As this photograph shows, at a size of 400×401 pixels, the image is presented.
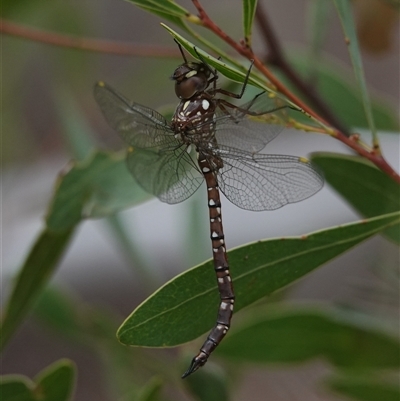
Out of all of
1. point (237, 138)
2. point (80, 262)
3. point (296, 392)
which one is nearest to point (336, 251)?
point (237, 138)

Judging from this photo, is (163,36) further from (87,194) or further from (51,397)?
(51,397)

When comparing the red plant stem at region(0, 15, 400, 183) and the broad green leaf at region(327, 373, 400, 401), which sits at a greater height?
the red plant stem at region(0, 15, 400, 183)

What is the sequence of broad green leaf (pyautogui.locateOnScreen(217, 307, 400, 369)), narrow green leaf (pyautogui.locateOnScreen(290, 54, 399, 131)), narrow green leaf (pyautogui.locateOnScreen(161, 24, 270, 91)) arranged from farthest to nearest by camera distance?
narrow green leaf (pyautogui.locateOnScreen(290, 54, 399, 131))
broad green leaf (pyautogui.locateOnScreen(217, 307, 400, 369))
narrow green leaf (pyautogui.locateOnScreen(161, 24, 270, 91))

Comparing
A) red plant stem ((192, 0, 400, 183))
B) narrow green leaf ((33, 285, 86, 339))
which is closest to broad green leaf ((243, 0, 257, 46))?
red plant stem ((192, 0, 400, 183))

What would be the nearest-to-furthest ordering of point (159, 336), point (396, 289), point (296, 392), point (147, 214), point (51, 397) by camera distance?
point (159, 336)
point (51, 397)
point (396, 289)
point (296, 392)
point (147, 214)

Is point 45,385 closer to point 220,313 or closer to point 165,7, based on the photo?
point 220,313

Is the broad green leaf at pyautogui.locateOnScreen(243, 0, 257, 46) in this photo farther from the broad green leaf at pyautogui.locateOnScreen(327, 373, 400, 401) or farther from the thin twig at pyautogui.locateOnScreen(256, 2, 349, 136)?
the broad green leaf at pyautogui.locateOnScreen(327, 373, 400, 401)
